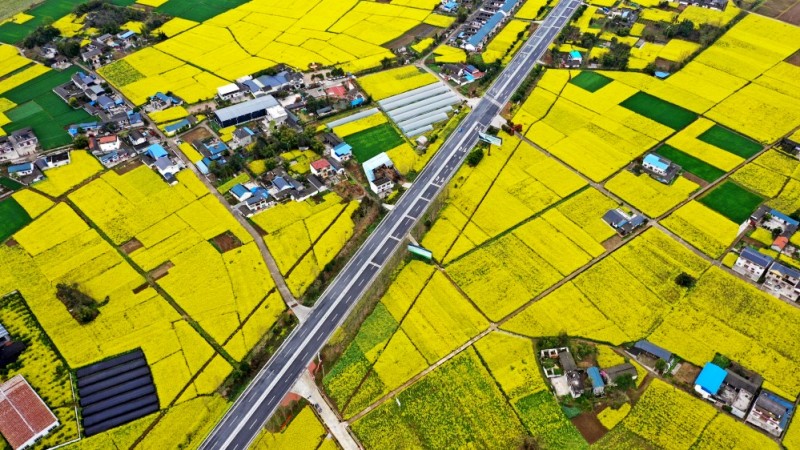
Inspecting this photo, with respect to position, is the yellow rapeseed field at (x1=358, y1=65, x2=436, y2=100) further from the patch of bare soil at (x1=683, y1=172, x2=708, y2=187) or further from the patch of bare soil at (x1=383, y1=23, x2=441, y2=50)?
the patch of bare soil at (x1=683, y1=172, x2=708, y2=187)

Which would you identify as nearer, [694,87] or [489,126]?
[489,126]

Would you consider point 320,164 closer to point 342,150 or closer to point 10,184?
point 342,150

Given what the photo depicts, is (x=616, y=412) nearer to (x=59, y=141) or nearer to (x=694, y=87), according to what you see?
(x=694, y=87)

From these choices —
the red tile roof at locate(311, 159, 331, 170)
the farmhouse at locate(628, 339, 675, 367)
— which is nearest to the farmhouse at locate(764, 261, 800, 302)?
the farmhouse at locate(628, 339, 675, 367)

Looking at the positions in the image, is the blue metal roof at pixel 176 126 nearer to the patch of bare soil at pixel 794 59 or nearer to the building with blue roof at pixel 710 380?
the building with blue roof at pixel 710 380

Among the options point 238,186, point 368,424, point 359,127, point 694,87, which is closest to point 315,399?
point 368,424

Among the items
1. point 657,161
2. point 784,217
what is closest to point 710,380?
point 784,217

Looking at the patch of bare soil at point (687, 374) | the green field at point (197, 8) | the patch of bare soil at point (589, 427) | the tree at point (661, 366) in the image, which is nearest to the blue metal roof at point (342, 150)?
the patch of bare soil at point (589, 427)
